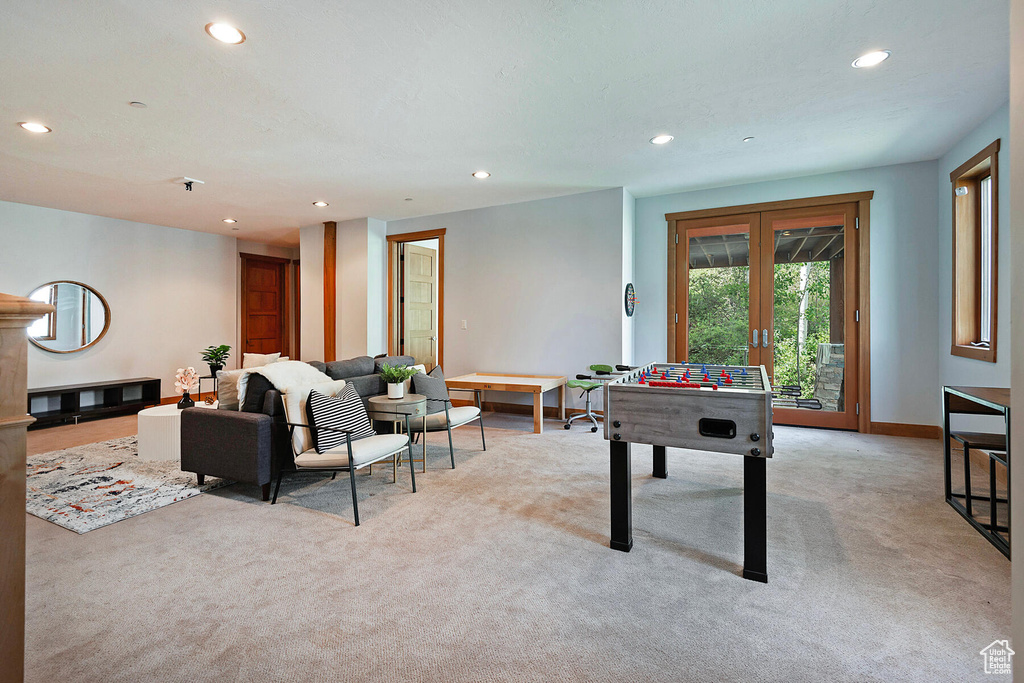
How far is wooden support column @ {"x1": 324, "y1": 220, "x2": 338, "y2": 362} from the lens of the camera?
269 inches

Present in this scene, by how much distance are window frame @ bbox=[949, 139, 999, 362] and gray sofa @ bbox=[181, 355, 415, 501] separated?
Result: 16.9ft

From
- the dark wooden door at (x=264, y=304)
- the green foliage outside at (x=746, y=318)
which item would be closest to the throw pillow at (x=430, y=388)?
the green foliage outside at (x=746, y=318)

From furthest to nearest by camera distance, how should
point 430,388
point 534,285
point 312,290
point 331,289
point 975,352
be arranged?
1. point 312,290
2. point 331,289
3. point 534,285
4. point 430,388
5. point 975,352

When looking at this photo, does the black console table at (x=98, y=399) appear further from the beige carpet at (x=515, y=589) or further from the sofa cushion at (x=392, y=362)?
the sofa cushion at (x=392, y=362)

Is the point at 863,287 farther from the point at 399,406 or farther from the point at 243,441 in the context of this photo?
the point at 243,441

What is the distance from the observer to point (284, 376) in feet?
10.4

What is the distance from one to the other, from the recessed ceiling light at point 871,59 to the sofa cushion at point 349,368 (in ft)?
12.7

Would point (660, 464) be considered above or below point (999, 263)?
below

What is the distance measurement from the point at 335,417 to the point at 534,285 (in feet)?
10.8

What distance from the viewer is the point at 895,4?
88.7 inches

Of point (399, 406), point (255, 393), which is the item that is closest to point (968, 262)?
point (399, 406)

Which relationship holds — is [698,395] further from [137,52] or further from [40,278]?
[40,278]

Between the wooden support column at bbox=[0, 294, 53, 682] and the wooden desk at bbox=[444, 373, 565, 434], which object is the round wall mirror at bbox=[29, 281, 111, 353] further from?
the wooden support column at bbox=[0, 294, 53, 682]

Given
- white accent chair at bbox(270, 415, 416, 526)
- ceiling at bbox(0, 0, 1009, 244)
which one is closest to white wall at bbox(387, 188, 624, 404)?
ceiling at bbox(0, 0, 1009, 244)
